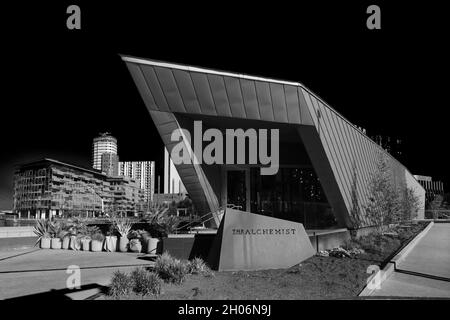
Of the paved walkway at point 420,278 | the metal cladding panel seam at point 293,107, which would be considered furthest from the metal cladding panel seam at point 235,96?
the paved walkway at point 420,278

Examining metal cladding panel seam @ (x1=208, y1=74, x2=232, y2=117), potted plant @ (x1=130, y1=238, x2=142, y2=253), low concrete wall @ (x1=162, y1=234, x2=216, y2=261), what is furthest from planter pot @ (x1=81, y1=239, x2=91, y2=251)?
metal cladding panel seam @ (x1=208, y1=74, x2=232, y2=117)

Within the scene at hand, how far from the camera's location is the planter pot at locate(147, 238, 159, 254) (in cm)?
1437

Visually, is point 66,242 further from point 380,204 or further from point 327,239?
point 380,204

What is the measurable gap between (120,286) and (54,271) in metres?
4.36

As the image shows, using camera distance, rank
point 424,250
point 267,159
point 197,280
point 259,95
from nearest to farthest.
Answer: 1. point 197,280
2. point 424,250
3. point 259,95
4. point 267,159

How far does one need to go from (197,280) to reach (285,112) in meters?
9.57

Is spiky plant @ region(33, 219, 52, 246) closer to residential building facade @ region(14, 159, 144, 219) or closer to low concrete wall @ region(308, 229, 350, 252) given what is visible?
low concrete wall @ region(308, 229, 350, 252)

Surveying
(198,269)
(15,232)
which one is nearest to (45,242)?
(15,232)

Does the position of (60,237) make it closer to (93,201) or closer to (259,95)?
(259,95)

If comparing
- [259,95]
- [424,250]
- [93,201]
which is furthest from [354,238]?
[93,201]

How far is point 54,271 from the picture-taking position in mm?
10117

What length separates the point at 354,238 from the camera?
53.9ft

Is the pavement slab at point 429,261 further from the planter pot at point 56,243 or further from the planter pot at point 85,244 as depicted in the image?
the planter pot at point 56,243

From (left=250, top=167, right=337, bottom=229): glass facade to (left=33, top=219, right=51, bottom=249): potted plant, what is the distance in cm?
1173
